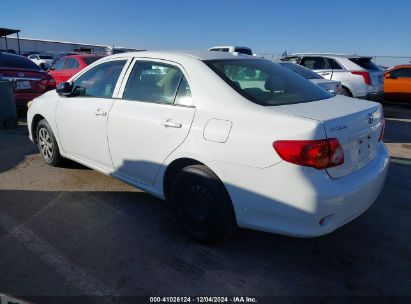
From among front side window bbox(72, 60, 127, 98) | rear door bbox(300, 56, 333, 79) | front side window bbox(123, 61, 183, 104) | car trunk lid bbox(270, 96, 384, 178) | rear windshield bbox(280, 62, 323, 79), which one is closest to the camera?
car trunk lid bbox(270, 96, 384, 178)

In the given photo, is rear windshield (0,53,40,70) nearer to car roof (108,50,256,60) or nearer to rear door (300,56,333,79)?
car roof (108,50,256,60)

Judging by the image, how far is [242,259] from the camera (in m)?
3.00

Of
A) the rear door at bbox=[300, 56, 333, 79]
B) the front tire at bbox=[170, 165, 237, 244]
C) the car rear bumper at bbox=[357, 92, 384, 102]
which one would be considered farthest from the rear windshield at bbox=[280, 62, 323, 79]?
the front tire at bbox=[170, 165, 237, 244]

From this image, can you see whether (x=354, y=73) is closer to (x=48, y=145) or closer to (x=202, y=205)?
(x=48, y=145)

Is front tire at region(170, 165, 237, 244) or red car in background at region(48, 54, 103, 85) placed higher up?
red car in background at region(48, 54, 103, 85)

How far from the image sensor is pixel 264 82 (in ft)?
11.4

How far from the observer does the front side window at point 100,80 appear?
3.92 m

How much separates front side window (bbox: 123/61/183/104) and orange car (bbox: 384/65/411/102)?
37.3ft

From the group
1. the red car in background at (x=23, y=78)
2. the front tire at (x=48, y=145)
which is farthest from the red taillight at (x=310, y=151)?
the red car in background at (x=23, y=78)

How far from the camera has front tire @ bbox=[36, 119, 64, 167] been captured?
15.8ft

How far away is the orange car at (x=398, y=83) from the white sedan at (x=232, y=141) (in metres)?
10.4

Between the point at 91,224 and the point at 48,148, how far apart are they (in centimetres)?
195

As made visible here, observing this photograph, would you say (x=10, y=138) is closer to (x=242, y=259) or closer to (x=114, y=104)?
(x=114, y=104)

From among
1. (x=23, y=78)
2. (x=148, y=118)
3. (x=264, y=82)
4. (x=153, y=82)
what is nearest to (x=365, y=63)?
(x=264, y=82)
